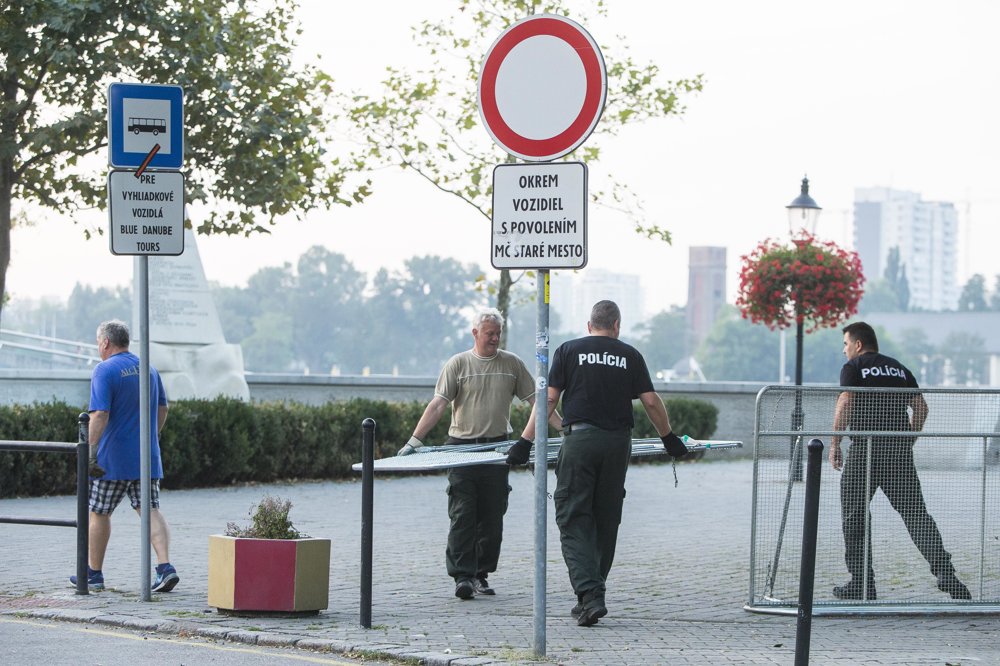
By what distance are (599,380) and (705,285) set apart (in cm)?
17203

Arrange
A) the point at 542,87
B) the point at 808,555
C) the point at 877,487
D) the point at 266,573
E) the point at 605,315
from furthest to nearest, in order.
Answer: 1. the point at 877,487
2. the point at 605,315
3. the point at 266,573
4. the point at 542,87
5. the point at 808,555

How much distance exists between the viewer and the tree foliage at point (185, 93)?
1445cm

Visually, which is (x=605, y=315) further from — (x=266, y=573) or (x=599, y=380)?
(x=266, y=573)

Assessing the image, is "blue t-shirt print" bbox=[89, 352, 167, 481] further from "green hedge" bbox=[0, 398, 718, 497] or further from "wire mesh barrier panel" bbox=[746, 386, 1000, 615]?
"green hedge" bbox=[0, 398, 718, 497]

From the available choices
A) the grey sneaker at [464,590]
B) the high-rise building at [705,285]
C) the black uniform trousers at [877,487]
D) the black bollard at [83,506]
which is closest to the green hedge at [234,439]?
the black bollard at [83,506]

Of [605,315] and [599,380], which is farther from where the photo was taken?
[605,315]

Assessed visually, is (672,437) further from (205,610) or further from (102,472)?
(102,472)

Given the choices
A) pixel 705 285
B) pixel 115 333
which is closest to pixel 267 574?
pixel 115 333

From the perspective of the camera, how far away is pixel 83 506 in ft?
28.5

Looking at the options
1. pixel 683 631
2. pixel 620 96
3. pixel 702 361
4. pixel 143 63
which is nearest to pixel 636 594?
pixel 683 631

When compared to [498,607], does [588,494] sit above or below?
above

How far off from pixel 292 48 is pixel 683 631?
10738 mm

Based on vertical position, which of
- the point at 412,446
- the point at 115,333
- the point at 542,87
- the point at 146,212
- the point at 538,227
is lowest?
the point at 412,446

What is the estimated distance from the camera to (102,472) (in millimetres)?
8766
